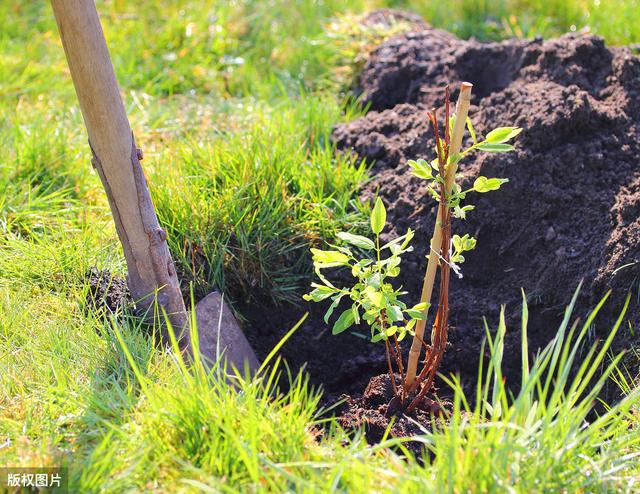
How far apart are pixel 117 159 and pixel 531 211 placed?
164 cm

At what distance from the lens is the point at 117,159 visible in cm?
231

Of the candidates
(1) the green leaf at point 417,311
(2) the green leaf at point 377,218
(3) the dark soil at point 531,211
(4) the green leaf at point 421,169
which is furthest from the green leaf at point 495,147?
(3) the dark soil at point 531,211

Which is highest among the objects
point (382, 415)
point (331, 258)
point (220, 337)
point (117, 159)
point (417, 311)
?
point (117, 159)

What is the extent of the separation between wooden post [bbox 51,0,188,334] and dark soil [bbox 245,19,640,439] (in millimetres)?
523

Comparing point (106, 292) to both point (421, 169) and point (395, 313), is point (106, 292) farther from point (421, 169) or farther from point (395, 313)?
point (421, 169)

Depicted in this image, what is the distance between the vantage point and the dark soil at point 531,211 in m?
2.68

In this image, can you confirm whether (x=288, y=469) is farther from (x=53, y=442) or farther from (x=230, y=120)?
(x=230, y=120)

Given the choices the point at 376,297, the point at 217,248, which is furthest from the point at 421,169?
the point at 217,248

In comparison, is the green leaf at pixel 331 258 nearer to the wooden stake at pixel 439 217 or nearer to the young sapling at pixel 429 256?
the young sapling at pixel 429 256

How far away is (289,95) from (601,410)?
2567 millimetres

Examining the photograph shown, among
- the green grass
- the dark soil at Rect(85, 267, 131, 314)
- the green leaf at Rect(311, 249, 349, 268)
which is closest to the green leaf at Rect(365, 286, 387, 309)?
the green leaf at Rect(311, 249, 349, 268)

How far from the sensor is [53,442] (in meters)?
1.91

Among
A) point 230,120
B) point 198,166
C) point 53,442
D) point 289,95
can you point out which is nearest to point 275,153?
point 198,166

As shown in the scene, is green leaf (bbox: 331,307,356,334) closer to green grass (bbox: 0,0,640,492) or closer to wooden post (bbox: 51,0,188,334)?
green grass (bbox: 0,0,640,492)
